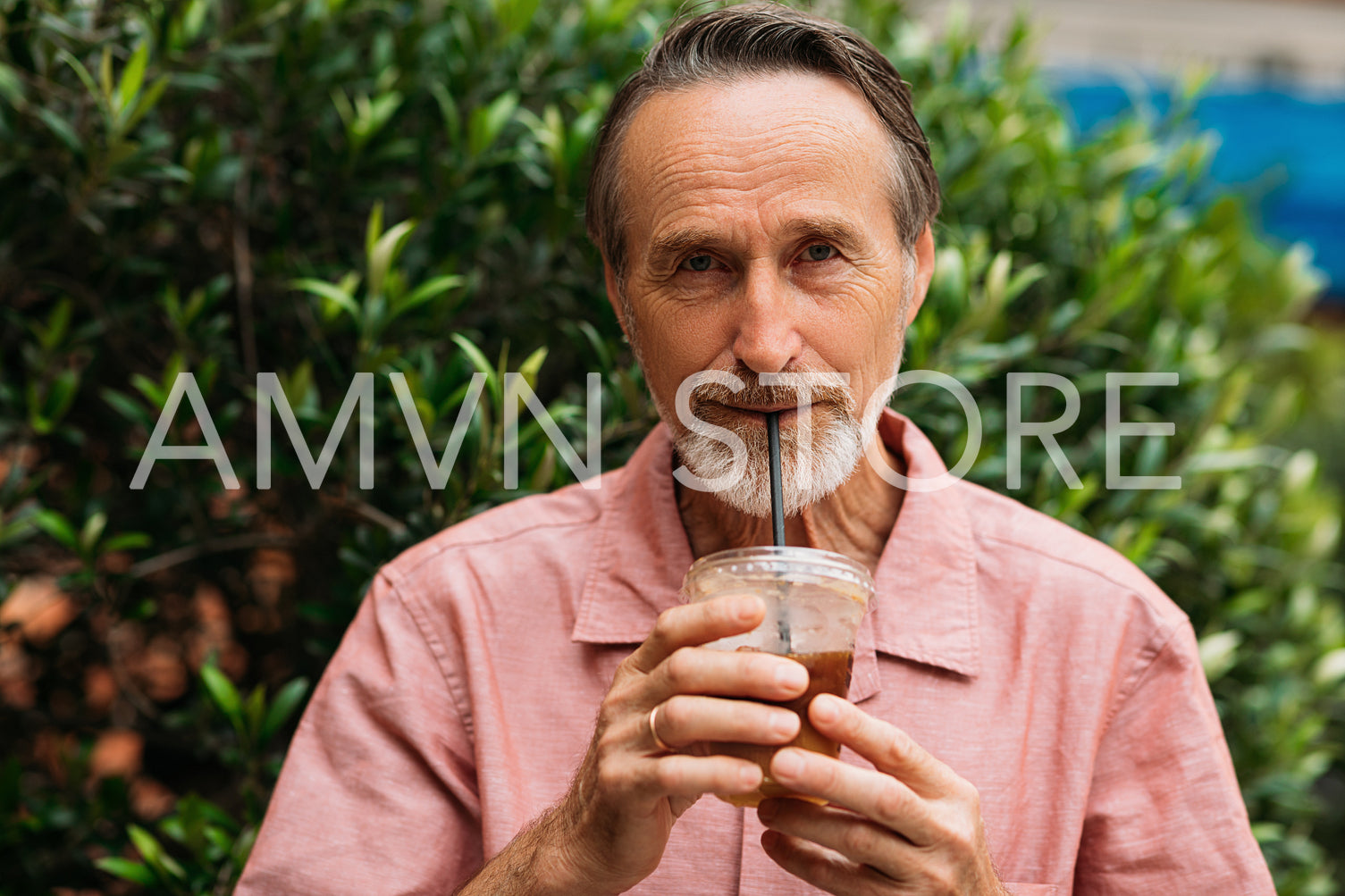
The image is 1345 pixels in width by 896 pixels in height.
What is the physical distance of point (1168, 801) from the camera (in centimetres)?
183

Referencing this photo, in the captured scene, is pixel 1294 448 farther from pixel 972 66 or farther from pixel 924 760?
pixel 924 760

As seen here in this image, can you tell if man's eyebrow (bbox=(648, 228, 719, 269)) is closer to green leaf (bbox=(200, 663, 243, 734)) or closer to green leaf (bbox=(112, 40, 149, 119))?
green leaf (bbox=(112, 40, 149, 119))

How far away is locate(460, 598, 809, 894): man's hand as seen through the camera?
127 centimetres

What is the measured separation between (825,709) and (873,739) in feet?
0.22

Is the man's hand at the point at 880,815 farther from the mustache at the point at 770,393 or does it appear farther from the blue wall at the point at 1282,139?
the blue wall at the point at 1282,139

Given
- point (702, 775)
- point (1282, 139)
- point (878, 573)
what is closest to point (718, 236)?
point (878, 573)

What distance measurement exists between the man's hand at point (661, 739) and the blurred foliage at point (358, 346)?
0.89m

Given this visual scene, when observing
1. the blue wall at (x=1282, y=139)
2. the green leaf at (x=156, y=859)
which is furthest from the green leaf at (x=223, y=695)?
the blue wall at (x=1282, y=139)

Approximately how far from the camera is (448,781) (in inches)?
75.3

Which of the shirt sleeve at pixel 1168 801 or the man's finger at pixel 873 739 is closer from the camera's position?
the man's finger at pixel 873 739

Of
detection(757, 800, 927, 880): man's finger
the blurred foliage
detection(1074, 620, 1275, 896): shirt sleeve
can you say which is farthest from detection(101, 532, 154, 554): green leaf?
detection(1074, 620, 1275, 896): shirt sleeve

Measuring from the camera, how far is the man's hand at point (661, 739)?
4.17 feet

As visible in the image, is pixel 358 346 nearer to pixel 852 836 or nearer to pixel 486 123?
pixel 486 123

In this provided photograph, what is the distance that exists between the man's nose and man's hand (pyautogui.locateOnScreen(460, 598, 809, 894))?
583mm
